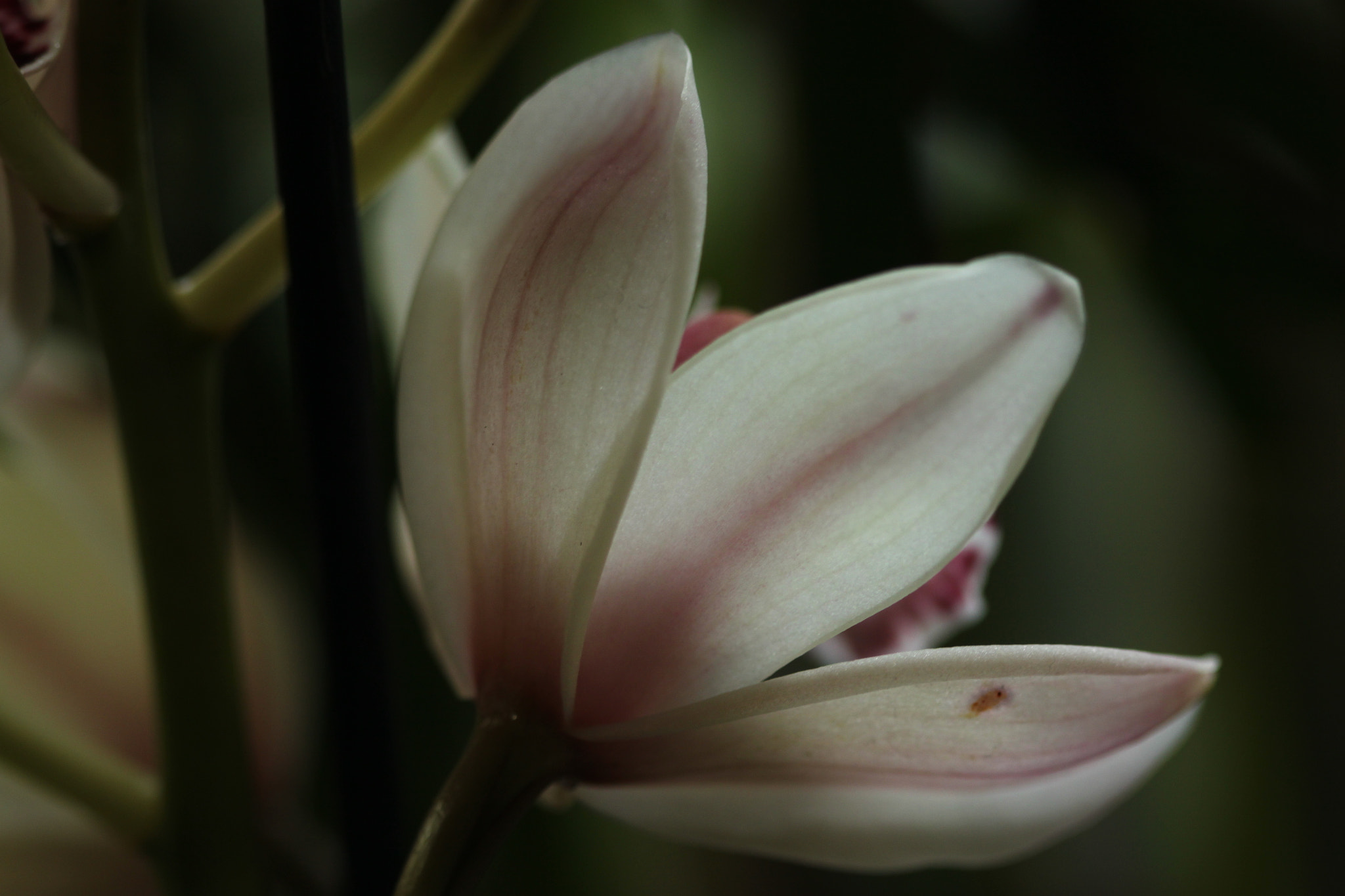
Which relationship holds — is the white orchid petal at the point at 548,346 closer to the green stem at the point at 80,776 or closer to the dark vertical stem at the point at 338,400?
the dark vertical stem at the point at 338,400

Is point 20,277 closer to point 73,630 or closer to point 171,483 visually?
point 171,483

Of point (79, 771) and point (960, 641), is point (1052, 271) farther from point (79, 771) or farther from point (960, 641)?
point (960, 641)

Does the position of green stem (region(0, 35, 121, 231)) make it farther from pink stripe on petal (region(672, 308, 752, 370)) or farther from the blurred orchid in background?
pink stripe on petal (region(672, 308, 752, 370))

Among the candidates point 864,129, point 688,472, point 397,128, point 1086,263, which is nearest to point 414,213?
point 397,128

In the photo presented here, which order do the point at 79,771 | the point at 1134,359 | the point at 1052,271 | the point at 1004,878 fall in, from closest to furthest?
1. the point at 1052,271
2. the point at 79,771
3. the point at 1004,878
4. the point at 1134,359

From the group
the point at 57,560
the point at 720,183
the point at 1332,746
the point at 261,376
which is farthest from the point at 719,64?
the point at 1332,746
